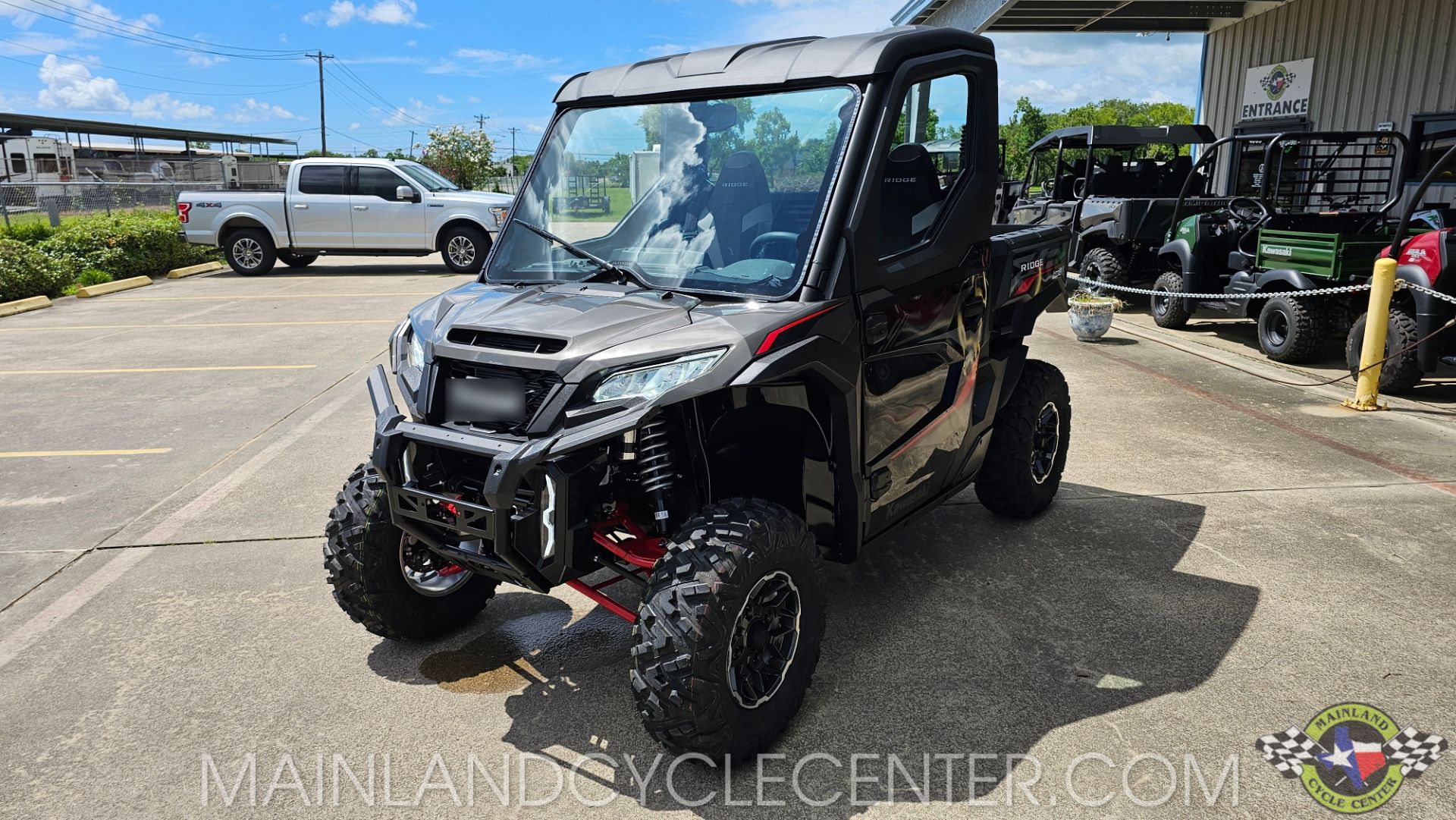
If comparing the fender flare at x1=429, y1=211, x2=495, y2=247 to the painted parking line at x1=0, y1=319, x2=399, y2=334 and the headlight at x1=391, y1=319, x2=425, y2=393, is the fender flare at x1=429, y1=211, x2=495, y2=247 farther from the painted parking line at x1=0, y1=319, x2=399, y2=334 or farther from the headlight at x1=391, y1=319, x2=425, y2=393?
the headlight at x1=391, y1=319, x2=425, y2=393

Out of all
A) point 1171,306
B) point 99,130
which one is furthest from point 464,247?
point 99,130

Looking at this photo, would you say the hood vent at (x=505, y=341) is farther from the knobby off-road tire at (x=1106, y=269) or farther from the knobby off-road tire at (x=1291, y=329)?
the knobby off-road tire at (x=1106, y=269)

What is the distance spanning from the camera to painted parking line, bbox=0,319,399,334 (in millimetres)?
12180

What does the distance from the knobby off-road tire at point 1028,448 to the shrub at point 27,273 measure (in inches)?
576

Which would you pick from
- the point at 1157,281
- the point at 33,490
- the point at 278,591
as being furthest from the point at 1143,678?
the point at 1157,281

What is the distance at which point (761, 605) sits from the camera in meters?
3.13

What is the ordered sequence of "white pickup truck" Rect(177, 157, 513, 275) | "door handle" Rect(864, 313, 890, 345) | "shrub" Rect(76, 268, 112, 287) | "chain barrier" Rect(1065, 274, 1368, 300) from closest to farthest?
"door handle" Rect(864, 313, 890, 345)
"chain barrier" Rect(1065, 274, 1368, 300)
"shrub" Rect(76, 268, 112, 287)
"white pickup truck" Rect(177, 157, 513, 275)

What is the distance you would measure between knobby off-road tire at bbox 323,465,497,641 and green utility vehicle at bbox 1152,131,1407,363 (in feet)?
27.6

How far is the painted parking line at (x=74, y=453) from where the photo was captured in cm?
669

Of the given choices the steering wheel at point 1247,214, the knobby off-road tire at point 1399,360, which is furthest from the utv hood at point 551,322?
the steering wheel at point 1247,214

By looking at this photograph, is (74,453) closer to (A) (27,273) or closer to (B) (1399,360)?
(B) (1399,360)

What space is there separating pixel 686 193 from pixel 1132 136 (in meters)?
11.9

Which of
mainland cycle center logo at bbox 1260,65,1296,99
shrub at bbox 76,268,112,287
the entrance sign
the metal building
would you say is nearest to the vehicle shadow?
the metal building

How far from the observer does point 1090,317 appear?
421 inches
